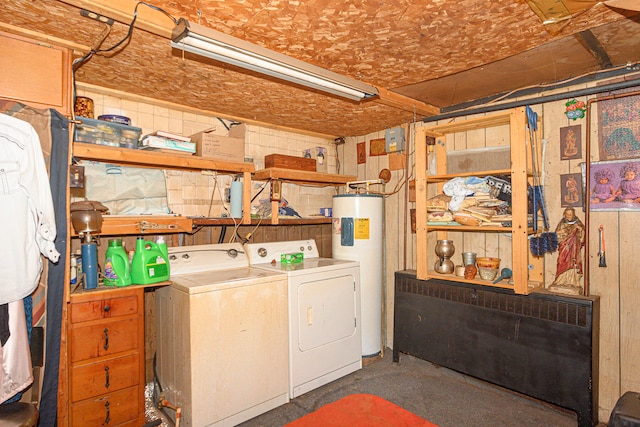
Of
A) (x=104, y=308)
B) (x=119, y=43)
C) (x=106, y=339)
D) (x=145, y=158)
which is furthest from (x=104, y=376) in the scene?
(x=119, y=43)

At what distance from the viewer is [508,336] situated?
2.47 metres

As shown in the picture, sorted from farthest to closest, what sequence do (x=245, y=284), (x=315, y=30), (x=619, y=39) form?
(x=245, y=284)
(x=619, y=39)
(x=315, y=30)

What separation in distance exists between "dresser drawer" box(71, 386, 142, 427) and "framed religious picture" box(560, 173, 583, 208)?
3.08 m

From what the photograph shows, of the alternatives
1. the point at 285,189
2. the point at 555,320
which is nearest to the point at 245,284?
the point at 285,189

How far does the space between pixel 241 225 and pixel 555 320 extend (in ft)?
8.02

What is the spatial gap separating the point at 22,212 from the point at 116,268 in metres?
0.57

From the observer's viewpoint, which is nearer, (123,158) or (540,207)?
(123,158)

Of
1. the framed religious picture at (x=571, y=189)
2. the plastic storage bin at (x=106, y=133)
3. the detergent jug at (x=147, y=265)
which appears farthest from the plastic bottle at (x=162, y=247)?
the framed religious picture at (x=571, y=189)

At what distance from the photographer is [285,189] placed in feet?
11.9

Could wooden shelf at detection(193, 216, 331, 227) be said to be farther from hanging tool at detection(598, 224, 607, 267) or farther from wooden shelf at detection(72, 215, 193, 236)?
hanging tool at detection(598, 224, 607, 267)

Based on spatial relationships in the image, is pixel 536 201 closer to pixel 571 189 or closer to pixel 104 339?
pixel 571 189

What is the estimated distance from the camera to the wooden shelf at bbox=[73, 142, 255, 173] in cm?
210

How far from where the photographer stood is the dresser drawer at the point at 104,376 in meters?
1.93

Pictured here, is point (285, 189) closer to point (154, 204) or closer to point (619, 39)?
point (154, 204)
